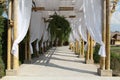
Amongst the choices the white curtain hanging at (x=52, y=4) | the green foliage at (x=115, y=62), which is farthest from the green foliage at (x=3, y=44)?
the green foliage at (x=115, y=62)

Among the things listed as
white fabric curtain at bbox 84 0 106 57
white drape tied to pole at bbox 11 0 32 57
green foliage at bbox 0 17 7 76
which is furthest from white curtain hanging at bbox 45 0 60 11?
green foliage at bbox 0 17 7 76

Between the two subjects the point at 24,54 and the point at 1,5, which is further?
the point at 24,54

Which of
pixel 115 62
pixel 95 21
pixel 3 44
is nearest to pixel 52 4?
pixel 115 62

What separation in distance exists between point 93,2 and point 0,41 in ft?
10.4

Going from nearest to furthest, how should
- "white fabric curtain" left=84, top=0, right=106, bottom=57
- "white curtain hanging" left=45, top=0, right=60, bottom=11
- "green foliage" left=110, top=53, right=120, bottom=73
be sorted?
1. "white fabric curtain" left=84, top=0, right=106, bottom=57
2. "green foliage" left=110, top=53, right=120, bottom=73
3. "white curtain hanging" left=45, top=0, right=60, bottom=11

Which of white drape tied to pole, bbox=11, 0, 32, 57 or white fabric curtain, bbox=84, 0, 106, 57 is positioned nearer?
white drape tied to pole, bbox=11, 0, 32, 57

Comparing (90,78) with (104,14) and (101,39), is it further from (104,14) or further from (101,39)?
(104,14)

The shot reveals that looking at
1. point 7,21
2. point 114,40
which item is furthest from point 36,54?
point 114,40

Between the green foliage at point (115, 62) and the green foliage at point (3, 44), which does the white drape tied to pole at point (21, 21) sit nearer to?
the green foliage at point (3, 44)

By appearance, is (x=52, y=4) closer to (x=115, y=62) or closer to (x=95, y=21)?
(x=115, y=62)

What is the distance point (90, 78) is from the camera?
8734 millimetres

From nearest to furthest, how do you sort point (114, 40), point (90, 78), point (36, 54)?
point (90, 78)
point (36, 54)
point (114, 40)

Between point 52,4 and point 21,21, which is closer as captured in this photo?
point 21,21

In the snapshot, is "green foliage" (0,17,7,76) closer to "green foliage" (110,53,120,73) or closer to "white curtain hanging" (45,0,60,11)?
"white curtain hanging" (45,0,60,11)
